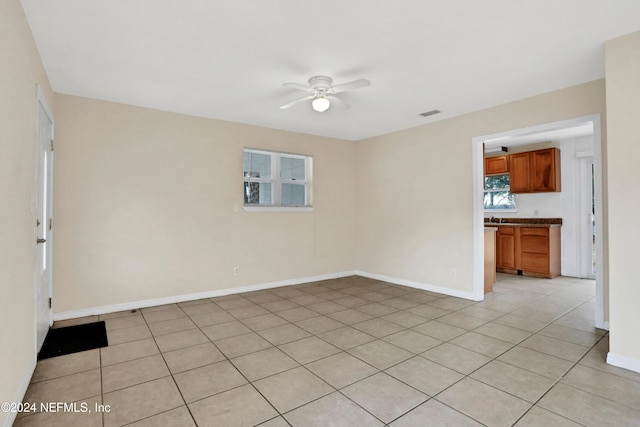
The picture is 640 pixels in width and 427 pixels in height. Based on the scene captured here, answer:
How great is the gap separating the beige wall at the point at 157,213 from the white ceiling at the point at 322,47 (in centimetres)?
46

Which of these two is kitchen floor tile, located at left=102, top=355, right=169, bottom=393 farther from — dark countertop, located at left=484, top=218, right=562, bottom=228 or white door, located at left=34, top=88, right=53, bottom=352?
dark countertop, located at left=484, top=218, right=562, bottom=228

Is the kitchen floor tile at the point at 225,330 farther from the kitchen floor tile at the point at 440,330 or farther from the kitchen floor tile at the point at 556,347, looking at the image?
the kitchen floor tile at the point at 556,347

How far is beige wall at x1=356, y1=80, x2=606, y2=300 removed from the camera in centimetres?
374

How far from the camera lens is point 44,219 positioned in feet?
10.1

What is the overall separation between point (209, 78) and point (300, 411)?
3.04 metres

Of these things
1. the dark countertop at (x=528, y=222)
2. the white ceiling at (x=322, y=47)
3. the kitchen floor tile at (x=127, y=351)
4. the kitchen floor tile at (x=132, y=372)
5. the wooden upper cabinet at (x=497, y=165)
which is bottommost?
the kitchen floor tile at (x=132, y=372)

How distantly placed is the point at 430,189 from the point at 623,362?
2913 mm

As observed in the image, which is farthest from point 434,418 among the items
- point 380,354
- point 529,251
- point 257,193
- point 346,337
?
point 529,251

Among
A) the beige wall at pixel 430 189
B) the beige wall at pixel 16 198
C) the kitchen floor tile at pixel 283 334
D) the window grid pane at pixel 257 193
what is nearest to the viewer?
the beige wall at pixel 16 198

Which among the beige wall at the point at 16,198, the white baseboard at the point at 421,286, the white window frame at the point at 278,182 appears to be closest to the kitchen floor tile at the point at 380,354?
the white baseboard at the point at 421,286

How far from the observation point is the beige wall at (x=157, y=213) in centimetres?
364

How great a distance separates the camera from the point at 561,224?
19.7 feet

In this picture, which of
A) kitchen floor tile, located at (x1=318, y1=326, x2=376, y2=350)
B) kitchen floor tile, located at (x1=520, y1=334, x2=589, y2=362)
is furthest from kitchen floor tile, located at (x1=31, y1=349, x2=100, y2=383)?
kitchen floor tile, located at (x1=520, y1=334, x2=589, y2=362)

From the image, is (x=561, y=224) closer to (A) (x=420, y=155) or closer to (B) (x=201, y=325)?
(A) (x=420, y=155)
